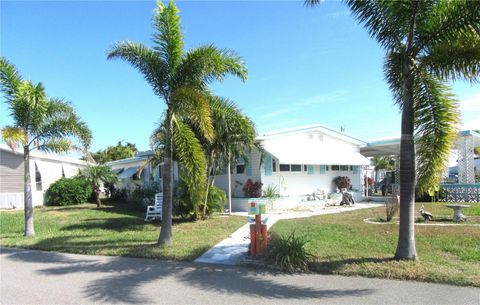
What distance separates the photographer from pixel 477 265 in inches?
263

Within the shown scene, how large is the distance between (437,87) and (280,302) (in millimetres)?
4758

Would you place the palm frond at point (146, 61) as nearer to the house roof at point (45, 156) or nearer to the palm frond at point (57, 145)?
the palm frond at point (57, 145)

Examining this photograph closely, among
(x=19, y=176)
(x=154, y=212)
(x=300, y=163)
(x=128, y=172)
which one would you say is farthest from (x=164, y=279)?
(x=128, y=172)

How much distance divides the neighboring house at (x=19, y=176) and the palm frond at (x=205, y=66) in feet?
47.0

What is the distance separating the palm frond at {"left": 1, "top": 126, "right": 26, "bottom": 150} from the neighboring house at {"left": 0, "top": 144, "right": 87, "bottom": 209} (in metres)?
9.20

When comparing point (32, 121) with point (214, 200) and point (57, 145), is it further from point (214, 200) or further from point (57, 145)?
point (214, 200)

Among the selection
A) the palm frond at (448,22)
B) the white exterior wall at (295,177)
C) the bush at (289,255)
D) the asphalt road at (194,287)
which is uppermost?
the palm frond at (448,22)

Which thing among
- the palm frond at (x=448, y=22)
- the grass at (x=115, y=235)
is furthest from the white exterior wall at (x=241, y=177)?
the palm frond at (x=448, y=22)

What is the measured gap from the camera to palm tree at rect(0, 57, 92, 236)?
11023 mm

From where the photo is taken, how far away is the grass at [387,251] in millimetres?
6238

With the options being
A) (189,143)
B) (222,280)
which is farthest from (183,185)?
(222,280)

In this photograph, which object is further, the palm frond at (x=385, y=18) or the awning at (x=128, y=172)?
the awning at (x=128, y=172)

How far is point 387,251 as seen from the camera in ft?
25.8

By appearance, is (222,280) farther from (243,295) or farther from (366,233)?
(366,233)
